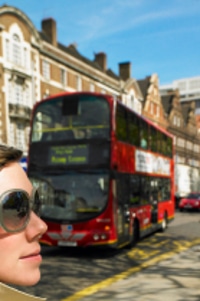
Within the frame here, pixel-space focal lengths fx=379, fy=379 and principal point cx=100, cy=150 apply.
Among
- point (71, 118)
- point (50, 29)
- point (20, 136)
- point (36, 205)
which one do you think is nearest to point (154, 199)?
point (71, 118)

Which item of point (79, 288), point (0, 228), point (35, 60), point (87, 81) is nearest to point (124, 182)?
point (79, 288)

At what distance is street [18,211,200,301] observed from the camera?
6648 mm

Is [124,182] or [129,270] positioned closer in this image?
[129,270]

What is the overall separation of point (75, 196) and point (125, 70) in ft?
125

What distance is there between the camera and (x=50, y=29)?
110 feet

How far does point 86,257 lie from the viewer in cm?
1057

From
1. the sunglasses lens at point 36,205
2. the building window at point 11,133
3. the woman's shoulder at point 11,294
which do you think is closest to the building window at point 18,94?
the building window at point 11,133

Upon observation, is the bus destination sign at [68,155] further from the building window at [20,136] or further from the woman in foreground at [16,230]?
the building window at [20,136]

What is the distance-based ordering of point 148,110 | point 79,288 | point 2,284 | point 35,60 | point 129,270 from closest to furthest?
point 2,284, point 79,288, point 129,270, point 35,60, point 148,110

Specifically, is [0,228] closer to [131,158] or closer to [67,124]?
[67,124]

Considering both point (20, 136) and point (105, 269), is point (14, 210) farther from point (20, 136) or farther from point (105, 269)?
point (20, 136)

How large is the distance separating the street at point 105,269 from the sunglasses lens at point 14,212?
5237 mm

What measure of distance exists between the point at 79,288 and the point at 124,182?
14.3ft

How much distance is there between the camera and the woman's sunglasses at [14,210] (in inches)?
45.6
